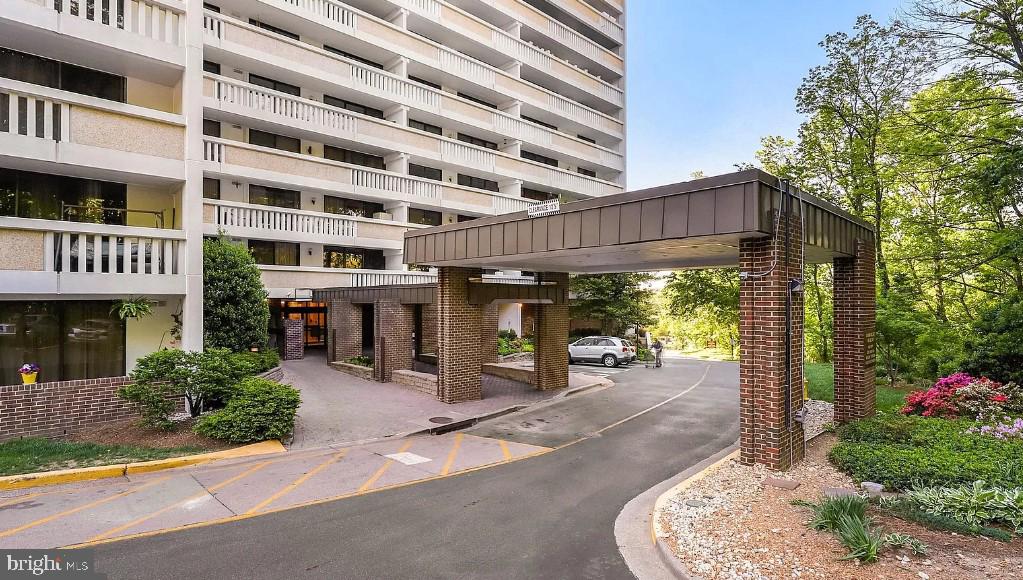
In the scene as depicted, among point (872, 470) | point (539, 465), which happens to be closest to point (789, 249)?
point (872, 470)

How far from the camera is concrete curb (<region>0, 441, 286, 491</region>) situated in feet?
25.6

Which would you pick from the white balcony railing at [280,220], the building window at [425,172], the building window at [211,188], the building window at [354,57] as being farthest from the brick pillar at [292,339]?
the building window at [354,57]

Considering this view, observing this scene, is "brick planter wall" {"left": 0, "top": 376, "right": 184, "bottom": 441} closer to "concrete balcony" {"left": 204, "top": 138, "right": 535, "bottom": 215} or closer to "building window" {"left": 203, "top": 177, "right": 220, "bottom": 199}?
"concrete balcony" {"left": 204, "top": 138, "right": 535, "bottom": 215}

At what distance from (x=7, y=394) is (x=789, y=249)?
14547 mm

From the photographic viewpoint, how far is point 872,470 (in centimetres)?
763

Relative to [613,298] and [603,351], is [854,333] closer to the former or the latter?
[603,351]

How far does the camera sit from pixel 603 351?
1062 inches

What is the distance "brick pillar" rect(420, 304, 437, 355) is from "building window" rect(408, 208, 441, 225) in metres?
5.73

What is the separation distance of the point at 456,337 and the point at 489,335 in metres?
8.80

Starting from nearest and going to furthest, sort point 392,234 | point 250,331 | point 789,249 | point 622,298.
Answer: point 789,249
point 250,331
point 392,234
point 622,298

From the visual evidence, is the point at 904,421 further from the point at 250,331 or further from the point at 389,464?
the point at 250,331

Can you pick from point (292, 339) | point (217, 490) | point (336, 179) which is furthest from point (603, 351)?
point (217, 490)

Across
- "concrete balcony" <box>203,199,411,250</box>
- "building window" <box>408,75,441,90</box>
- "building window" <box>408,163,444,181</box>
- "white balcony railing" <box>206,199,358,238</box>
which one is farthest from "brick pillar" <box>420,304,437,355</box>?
"building window" <box>408,75,441,90</box>

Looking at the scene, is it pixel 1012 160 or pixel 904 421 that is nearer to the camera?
pixel 904 421
